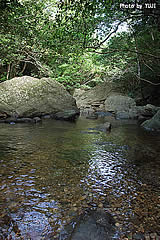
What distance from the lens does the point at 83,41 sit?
6816 mm

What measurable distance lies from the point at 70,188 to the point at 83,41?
5723 millimetres

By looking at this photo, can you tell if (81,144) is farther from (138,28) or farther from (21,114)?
(21,114)

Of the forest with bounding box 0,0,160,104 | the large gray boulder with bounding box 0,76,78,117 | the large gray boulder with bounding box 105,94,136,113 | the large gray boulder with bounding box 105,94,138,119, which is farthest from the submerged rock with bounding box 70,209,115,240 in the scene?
the large gray boulder with bounding box 105,94,136,113

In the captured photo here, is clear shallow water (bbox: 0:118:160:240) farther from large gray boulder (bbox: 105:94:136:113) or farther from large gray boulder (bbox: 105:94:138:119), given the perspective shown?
large gray boulder (bbox: 105:94:136:113)

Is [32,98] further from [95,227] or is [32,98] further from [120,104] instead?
[95,227]

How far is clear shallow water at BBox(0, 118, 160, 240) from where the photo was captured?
1942 millimetres

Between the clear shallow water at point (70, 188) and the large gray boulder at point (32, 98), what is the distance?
290 inches

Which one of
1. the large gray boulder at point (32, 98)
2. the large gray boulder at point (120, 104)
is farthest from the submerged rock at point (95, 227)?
the large gray boulder at point (120, 104)

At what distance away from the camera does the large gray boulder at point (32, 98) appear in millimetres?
11688

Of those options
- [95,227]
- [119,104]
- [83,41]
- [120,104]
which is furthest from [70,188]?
[119,104]

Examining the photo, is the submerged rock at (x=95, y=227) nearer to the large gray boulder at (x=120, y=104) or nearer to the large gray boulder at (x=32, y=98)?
the large gray boulder at (x=32, y=98)

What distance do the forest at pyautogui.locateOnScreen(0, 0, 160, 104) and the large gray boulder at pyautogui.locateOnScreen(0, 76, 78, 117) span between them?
2075 millimetres

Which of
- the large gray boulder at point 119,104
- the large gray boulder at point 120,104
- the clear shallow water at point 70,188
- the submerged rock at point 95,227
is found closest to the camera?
the submerged rock at point 95,227

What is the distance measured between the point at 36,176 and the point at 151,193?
1833mm
